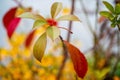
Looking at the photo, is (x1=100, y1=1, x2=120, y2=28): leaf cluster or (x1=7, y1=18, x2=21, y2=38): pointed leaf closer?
(x1=100, y1=1, x2=120, y2=28): leaf cluster

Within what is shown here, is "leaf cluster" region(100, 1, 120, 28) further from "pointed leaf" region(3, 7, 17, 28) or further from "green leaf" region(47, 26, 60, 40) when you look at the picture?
"pointed leaf" region(3, 7, 17, 28)

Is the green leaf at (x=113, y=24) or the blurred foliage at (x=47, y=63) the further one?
the blurred foliage at (x=47, y=63)

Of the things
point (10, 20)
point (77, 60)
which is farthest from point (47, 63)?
point (77, 60)

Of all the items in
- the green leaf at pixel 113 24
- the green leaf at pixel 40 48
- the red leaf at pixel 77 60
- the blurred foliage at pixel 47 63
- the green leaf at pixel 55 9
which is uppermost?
the green leaf at pixel 55 9

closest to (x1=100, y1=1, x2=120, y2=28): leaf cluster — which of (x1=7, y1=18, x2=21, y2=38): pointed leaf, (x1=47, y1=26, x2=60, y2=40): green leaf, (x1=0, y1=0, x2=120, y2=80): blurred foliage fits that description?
(x1=47, y1=26, x2=60, y2=40): green leaf

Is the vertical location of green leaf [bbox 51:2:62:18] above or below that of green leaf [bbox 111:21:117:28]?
above

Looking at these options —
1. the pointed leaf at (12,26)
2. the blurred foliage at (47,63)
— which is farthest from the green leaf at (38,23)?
the blurred foliage at (47,63)

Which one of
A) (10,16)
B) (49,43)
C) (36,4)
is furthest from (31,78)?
(36,4)

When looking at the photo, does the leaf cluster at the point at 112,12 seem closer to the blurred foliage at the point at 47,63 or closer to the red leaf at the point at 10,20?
the red leaf at the point at 10,20

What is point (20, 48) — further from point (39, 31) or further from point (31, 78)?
point (31, 78)

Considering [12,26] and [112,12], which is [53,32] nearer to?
[112,12]

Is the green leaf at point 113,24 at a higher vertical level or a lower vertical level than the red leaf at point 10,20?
higher
